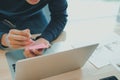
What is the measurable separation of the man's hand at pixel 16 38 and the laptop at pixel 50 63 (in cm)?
6

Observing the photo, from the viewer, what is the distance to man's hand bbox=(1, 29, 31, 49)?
921mm

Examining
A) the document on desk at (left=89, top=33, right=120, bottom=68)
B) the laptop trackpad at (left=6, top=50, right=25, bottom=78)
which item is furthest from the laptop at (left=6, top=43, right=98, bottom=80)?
the document on desk at (left=89, top=33, right=120, bottom=68)

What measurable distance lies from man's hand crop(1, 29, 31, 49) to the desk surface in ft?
0.19

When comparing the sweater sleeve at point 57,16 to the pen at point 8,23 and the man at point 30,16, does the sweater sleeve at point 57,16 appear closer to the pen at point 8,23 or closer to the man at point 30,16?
the man at point 30,16

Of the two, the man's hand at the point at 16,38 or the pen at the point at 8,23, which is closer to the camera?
the man's hand at the point at 16,38

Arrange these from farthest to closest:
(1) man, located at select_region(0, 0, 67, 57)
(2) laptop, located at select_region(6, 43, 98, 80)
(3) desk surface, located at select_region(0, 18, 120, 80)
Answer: (1) man, located at select_region(0, 0, 67, 57), (3) desk surface, located at select_region(0, 18, 120, 80), (2) laptop, located at select_region(6, 43, 98, 80)

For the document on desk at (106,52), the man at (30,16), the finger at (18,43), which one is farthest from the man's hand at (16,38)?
the document on desk at (106,52)

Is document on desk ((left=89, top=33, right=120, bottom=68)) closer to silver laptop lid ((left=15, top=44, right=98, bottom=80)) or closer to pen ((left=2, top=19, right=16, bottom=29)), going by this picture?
silver laptop lid ((left=15, top=44, right=98, bottom=80))

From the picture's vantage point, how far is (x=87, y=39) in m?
1.16

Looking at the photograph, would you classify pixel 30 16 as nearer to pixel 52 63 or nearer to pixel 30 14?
pixel 30 14

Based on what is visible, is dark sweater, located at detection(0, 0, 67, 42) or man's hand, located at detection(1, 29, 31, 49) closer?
man's hand, located at detection(1, 29, 31, 49)

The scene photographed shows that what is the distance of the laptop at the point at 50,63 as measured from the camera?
70 cm

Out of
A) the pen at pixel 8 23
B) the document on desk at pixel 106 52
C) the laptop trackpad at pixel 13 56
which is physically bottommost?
the document on desk at pixel 106 52

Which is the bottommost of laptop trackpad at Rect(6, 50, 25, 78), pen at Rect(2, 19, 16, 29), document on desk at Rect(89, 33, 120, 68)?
document on desk at Rect(89, 33, 120, 68)
